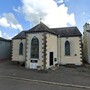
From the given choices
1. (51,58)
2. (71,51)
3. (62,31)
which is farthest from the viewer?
(62,31)

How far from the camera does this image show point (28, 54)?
63.9 feet

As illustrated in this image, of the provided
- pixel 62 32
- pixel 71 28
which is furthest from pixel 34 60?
pixel 71 28

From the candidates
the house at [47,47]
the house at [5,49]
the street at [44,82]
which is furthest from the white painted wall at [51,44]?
the house at [5,49]

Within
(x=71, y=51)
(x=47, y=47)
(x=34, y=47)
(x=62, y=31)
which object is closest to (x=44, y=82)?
(x=47, y=47)

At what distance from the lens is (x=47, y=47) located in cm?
1894

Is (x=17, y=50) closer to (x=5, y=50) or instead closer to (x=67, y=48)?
(x=5, y=50)

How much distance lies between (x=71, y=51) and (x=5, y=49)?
50.9 feet

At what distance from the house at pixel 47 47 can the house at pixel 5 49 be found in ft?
16.3

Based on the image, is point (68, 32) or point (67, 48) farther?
point (68, 32)

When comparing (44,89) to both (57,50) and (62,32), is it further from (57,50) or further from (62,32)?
(62,32)

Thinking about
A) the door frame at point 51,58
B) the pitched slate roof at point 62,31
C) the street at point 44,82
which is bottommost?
the street at point 44,82

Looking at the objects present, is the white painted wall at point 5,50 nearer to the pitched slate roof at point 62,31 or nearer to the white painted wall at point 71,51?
the pitched slate roof at point 62,31

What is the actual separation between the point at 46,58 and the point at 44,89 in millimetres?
9379

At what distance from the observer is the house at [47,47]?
61.6ft
